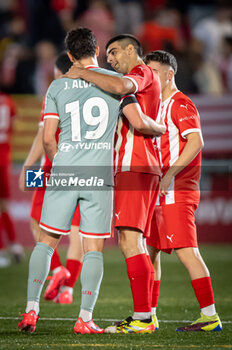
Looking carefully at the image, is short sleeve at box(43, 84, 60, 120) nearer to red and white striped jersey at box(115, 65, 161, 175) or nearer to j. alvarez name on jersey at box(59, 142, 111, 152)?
j. alvarez name on jersey at box(59, 142, 111, 152)

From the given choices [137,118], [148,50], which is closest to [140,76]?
[137,118]

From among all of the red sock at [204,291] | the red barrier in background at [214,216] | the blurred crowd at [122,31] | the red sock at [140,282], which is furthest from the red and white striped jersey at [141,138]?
the blurred crowd at [122,31]

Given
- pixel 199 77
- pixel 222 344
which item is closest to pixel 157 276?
pixel 222 344

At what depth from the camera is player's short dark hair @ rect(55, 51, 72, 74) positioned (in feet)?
21.7

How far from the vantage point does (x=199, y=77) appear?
44.0 feet

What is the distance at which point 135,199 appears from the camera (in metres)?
4.94

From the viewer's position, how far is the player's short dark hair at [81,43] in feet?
16.3

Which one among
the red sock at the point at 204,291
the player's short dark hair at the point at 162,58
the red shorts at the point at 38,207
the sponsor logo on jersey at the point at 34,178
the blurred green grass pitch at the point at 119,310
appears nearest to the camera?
the blurred green grass pitch at the point at 119,310

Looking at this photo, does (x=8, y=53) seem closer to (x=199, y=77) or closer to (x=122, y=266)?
(x=199, y=77)

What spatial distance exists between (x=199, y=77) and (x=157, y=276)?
856 cm

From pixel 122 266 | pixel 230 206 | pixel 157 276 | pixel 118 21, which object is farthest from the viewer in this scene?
pixel 118 21

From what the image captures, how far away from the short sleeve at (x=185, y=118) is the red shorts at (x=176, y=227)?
543mm

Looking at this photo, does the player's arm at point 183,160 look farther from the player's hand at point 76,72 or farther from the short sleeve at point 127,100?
the player's hand at point 76,72

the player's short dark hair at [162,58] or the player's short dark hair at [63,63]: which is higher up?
the player's short dark hair at [63,63]
